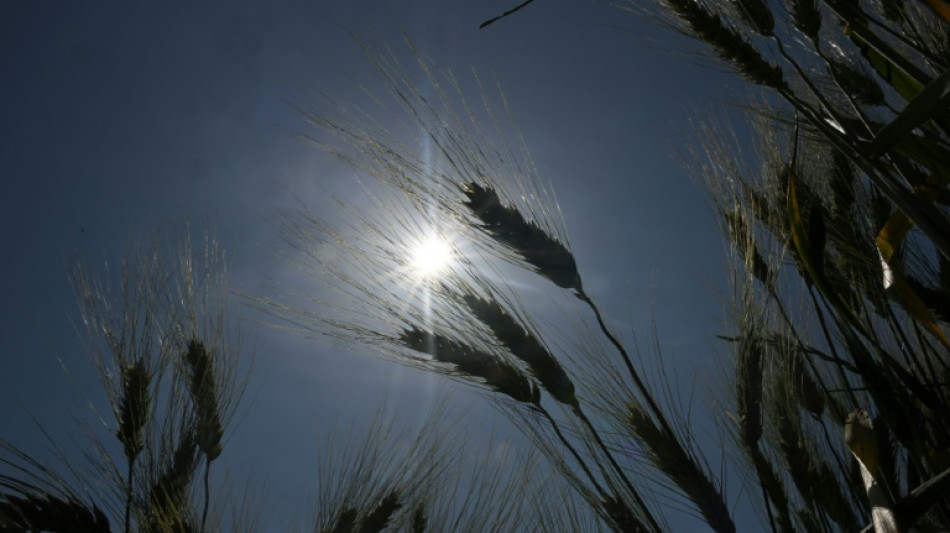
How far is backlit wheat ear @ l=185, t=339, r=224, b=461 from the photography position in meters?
1.74

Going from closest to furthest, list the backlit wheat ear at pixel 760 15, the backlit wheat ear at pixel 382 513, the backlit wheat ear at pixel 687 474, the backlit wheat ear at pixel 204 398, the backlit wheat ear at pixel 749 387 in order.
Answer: the backlit wheat ear at pixel 687 474, the backlit wheat ear at pixel 749 387, the backlit wheat ear at pixel 760 15, the backlit wheat ear at pixel 204 398, the backlit wheat ear at pixel 382 513

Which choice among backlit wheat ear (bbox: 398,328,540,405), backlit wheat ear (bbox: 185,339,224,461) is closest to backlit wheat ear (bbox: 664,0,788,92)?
backlit wheat ear (bbox: 398,328,540,405)

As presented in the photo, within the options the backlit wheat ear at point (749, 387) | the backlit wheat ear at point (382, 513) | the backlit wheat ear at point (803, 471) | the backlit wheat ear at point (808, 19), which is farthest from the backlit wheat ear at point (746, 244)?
the backlit wheat ear at point (382, 513)

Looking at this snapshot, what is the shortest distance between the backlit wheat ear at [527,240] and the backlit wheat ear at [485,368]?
0.19m

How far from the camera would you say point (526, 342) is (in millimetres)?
1122

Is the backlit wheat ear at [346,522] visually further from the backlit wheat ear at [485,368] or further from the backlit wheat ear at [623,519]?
→ the backlit wheat ear at [623,519]

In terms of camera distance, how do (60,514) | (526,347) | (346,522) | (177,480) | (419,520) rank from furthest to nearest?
→ (419,520)
(346,522)
(177,480)
(60,514)
(526,347)

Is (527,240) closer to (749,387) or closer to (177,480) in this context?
(749,387)

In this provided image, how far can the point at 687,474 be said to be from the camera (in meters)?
0.95

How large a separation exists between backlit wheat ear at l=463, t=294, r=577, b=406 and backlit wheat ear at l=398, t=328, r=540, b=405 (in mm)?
57

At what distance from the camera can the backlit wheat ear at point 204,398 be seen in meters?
1.74

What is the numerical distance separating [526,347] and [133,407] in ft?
3.66

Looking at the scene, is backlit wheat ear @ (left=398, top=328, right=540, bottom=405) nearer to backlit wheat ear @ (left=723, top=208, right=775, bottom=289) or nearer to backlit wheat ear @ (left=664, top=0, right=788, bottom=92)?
backlit wheat ear @ (left=723, top=208, right=775, bottom=289)

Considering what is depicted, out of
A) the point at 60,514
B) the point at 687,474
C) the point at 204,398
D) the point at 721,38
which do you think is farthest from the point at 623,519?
the point at 204,398
